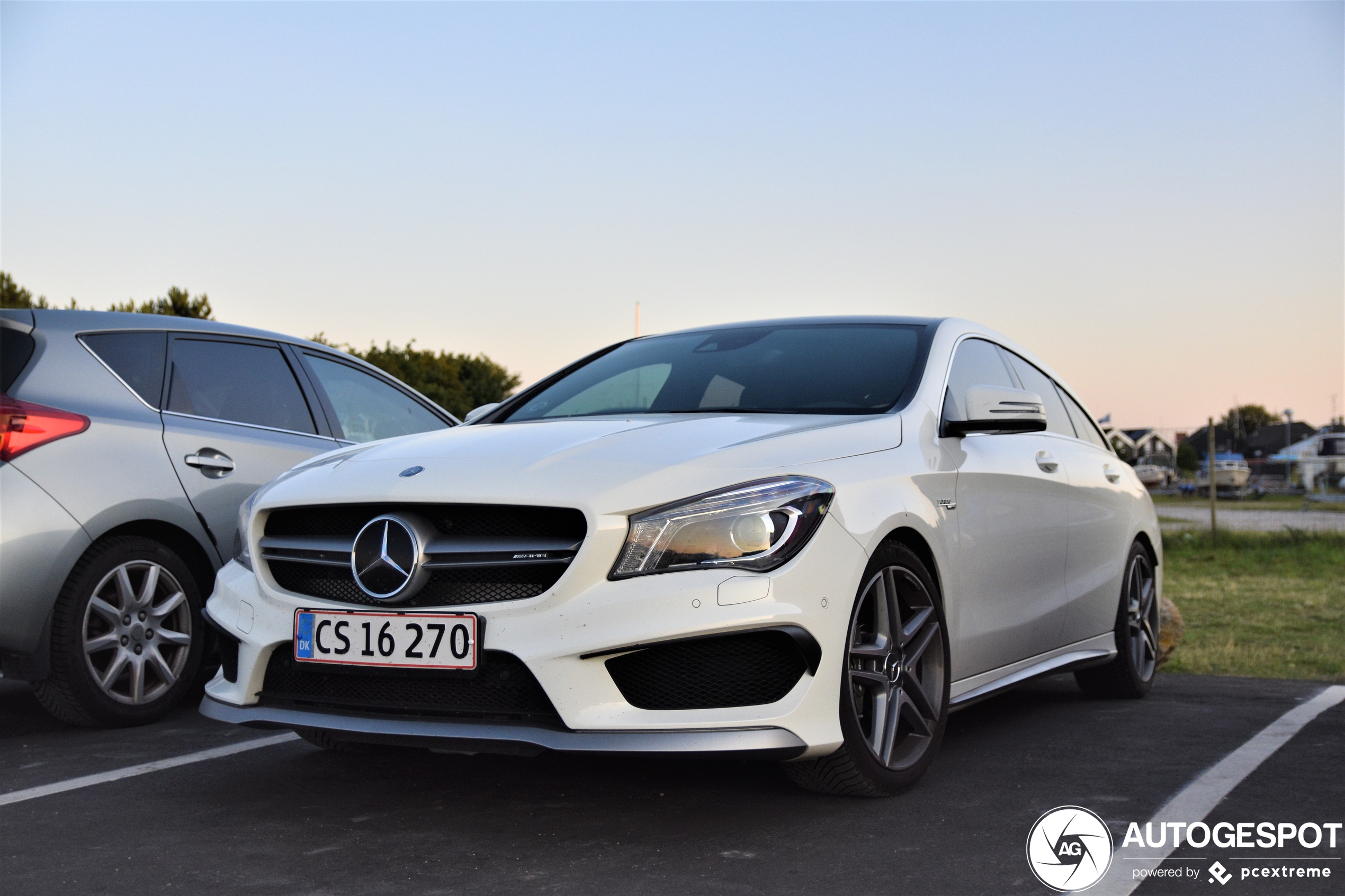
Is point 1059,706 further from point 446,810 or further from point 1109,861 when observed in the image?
Result: point 446,810

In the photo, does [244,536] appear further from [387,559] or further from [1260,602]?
[1260,602]

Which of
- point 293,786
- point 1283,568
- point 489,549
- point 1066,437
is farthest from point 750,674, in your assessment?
point 1283,568

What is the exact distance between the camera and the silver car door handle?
210 inches

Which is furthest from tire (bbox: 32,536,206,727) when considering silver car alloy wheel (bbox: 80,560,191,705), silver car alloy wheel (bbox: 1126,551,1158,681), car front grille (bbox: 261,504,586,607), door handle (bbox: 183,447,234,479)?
silver car alloy wheel (bbox: 1126,551,1158,681)

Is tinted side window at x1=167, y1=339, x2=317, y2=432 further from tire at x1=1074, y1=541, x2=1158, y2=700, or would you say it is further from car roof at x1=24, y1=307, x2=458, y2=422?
tire at x1=1074, y1=541, x2=1158, y2=700

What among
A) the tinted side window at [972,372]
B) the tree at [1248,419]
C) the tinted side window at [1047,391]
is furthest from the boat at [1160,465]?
the tree at [1248,419]

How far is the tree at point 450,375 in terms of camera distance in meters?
65.6

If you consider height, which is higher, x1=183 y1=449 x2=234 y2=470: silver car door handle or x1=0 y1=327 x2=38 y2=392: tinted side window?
x1=0 y1=327 x2=38 y2=392: tinted side window

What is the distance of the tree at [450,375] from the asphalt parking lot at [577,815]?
58734 mm

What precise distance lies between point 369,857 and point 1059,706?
3.62 meters

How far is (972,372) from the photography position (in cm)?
496

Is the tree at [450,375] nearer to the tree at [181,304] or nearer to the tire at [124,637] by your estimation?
the tree at [181,304]

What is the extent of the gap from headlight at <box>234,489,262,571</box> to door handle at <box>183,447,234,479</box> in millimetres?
1383

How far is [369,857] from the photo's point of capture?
328 centimetres
